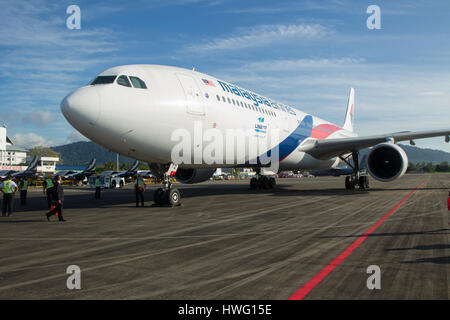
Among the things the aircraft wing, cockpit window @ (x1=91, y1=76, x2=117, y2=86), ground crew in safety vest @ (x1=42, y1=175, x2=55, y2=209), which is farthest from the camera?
the aircraft wing

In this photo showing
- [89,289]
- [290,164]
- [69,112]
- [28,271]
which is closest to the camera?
[89,289]

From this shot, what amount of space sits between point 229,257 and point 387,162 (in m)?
14.4

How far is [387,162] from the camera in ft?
57.9

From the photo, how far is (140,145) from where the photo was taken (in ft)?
36.8

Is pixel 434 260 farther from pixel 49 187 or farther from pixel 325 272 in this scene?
pixel 49 187

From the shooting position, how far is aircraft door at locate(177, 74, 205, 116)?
12.2 metres

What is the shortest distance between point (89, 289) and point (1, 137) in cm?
11881

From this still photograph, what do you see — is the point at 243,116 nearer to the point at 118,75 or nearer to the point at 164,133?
the point at 164,133

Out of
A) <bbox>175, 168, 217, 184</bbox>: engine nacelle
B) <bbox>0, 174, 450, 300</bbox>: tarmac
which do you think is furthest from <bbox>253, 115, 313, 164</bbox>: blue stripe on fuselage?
<bbox>0, 174, 450, 300</bbox>: tarmac

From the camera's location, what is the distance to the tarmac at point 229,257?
4160 millimetres

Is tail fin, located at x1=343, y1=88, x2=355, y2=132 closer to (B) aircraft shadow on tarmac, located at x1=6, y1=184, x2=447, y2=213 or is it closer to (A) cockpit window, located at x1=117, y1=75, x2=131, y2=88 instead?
(B) aircraft shadow on tarmac, located at x1=6, y1=184, x2=447, y2=213

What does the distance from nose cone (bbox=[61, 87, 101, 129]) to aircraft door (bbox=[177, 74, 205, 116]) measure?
318 centimetres
